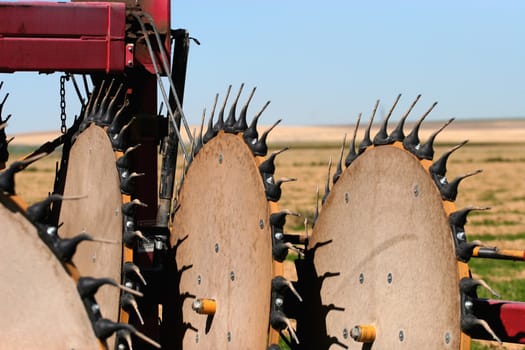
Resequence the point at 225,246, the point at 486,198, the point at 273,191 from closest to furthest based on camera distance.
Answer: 1. the point at 273,191
2. the point at 225,246
3. the point at 486,198

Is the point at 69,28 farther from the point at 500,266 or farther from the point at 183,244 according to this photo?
the point at 500,266

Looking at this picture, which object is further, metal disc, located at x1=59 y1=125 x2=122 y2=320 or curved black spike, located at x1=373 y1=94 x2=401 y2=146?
metal disc, located at x1=59 y1=125 x2=122 y2=320

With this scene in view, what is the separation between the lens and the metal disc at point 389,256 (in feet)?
18.0

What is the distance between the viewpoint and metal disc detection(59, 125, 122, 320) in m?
7.20

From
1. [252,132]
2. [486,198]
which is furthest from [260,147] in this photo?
[486,198]

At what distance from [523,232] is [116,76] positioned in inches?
805

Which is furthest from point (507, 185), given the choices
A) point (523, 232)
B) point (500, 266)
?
point (500, 266)

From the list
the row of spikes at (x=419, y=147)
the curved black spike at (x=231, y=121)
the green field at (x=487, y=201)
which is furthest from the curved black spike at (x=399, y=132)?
the green field at (x=487, y=201)

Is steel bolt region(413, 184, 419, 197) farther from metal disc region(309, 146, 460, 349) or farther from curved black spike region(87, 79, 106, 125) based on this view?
curved black spike region(87, 79, 106, 125)

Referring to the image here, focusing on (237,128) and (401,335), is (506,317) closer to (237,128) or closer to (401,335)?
(401,335)

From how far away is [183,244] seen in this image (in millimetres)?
7418

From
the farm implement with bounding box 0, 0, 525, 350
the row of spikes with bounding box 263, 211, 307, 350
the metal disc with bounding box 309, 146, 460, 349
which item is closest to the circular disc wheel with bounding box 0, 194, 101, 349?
the farm implement with bounding box 0, 0, 525, 350

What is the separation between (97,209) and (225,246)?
1.07 metres

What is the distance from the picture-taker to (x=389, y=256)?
5953 millimetres
